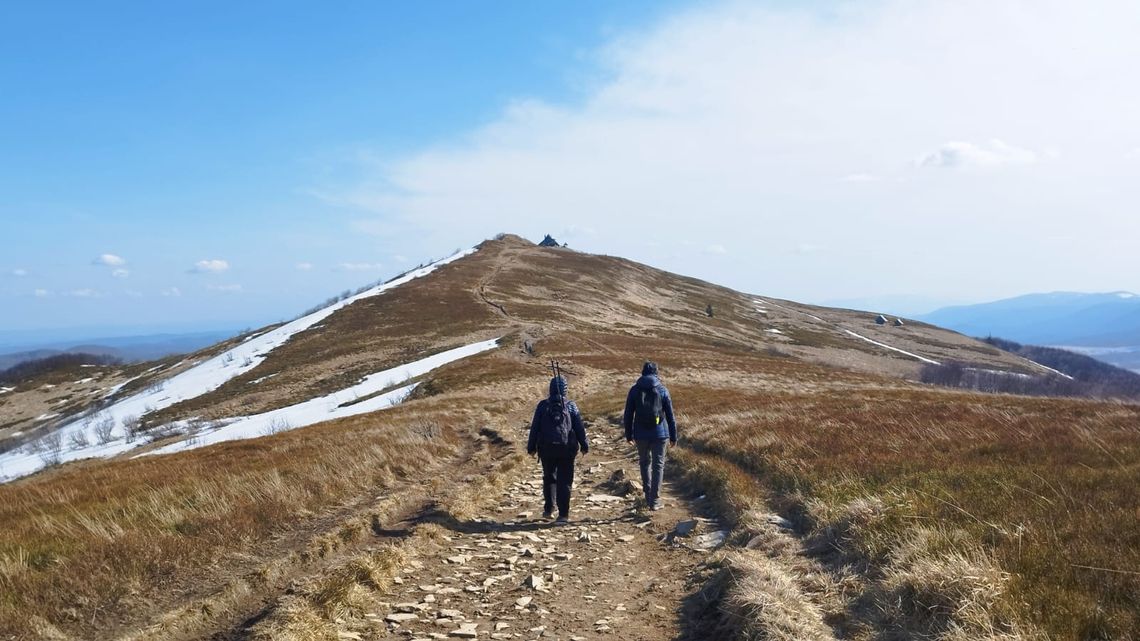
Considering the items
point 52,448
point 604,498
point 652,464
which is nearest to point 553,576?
point 652,464

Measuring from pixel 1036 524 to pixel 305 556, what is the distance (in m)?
9.55

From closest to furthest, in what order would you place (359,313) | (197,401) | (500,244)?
(197,401) → (359,313) → (500,244)

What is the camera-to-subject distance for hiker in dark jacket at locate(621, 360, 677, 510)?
12688 mm

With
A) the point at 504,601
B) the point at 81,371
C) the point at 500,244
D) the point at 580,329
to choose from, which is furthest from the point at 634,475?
the point at 500,244

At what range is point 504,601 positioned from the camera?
8.08m

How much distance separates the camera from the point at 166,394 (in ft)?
207

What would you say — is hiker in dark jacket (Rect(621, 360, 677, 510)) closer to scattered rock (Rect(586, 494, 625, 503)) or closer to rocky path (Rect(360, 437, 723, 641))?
rocky path (Rect(360, 437, 723, 641))

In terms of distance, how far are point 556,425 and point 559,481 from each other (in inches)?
42.0

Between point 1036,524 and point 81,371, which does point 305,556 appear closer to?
point 1036,524

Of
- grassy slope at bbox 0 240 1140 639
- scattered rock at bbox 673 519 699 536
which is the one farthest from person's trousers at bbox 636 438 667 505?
scattered rock at bbox 673 519 699 536

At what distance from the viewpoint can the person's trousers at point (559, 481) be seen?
39.9 ft

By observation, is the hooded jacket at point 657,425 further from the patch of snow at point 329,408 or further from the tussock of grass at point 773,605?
the patch of snow at point 329,408

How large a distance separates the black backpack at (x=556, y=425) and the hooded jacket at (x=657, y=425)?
4.36ft

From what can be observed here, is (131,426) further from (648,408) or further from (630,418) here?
(648,408)
